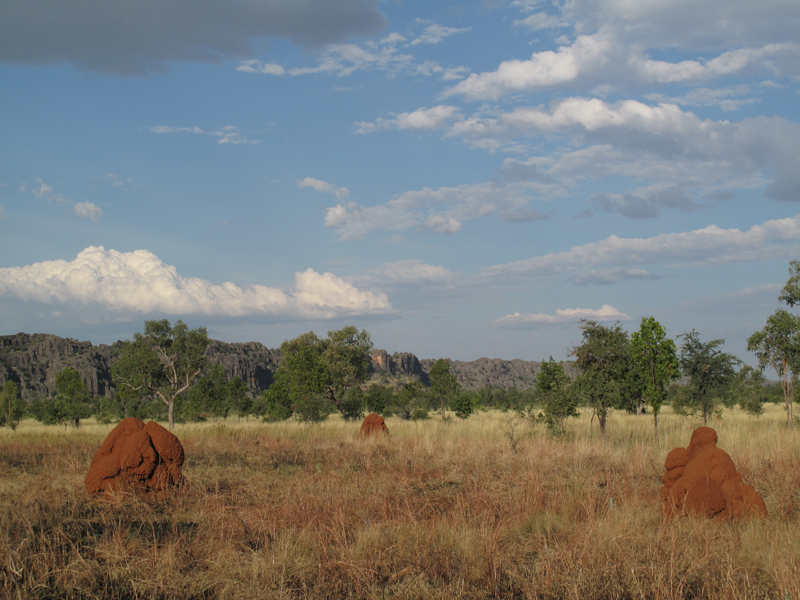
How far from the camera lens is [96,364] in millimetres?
133750

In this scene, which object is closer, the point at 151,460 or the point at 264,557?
the point at 264,557

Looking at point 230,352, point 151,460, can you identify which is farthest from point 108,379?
point 151,460

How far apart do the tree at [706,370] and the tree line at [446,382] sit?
4 centimetres

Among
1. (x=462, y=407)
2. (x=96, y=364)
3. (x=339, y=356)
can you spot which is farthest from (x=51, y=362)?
(x=462, y=407)

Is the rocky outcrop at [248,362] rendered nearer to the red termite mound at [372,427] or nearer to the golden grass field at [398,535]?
the red termite mound at [372,427]

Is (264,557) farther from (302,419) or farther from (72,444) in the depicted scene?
(302,419)

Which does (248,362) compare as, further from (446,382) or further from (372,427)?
(372,427)

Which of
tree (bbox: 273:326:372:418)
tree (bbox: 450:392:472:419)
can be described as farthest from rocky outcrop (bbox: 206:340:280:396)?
tree (bbox: 450:392:472:419)

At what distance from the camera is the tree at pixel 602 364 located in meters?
16.3

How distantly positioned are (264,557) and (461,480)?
562 cm

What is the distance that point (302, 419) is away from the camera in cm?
3102

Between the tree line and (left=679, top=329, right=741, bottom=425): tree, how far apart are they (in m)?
0.04

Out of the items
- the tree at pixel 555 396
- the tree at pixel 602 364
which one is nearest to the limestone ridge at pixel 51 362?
the tree at pixel 555 396

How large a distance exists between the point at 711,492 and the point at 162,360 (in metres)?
41.2
